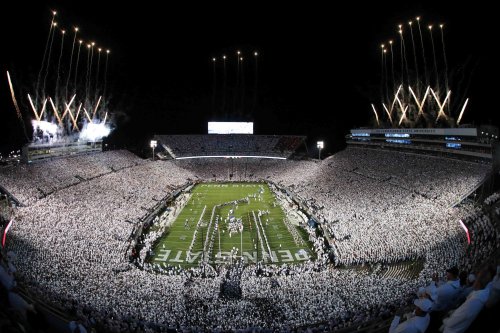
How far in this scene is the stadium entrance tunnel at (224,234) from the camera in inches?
980

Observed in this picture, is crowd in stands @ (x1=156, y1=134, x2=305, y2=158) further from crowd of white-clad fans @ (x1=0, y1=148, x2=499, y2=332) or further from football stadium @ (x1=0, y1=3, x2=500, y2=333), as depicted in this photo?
crowd of white-clad fans @ (x1=0, y1=148, x2=499, y2=332)

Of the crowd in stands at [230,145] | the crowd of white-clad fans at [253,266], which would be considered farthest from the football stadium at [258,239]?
the crowd in stands at [230,145]

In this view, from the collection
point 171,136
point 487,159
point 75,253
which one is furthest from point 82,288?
point 171,136

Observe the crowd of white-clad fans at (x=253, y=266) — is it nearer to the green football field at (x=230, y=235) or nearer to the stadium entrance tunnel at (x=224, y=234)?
the stadium entrance tunnel at (x=224, y=234)

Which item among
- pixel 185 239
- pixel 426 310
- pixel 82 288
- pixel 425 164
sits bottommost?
pixel 185 239

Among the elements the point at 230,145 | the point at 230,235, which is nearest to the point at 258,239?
the point at 230,235

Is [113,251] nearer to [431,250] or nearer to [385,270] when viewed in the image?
[385,270]

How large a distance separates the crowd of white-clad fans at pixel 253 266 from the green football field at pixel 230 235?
227 centimetres

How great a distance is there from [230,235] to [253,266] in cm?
708

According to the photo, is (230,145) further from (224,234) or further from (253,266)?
(253,266)

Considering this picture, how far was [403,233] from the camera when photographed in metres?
24.2

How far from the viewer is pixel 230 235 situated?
30.0m

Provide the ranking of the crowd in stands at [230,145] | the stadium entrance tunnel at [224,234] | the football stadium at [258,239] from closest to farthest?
the football stadium at [258,239] → the stadium entrance tunnel at [224,234] → the crowd in stands at [230,145]

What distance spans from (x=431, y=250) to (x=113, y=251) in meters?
18.4
